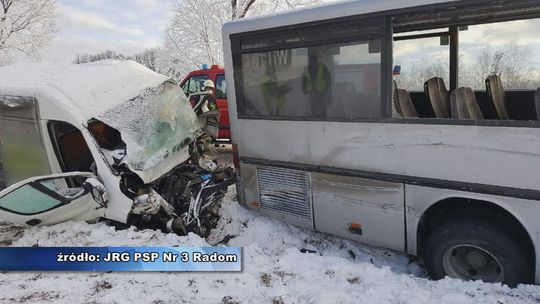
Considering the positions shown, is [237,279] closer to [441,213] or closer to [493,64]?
[441,213]

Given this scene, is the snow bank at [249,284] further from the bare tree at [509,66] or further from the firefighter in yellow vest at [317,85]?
the bare tree at [509,66]

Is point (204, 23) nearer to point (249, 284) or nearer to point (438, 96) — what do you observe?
point (438, 96)

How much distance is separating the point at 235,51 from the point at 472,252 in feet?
10.8

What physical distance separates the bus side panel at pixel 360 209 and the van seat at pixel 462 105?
1.01 m

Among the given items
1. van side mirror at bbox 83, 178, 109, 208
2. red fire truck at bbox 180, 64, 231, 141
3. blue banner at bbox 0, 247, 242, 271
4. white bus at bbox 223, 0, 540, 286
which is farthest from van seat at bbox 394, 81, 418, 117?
red fire truck at bbox 180, 64, 231, 141

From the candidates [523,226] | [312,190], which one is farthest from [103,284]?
[523,226]

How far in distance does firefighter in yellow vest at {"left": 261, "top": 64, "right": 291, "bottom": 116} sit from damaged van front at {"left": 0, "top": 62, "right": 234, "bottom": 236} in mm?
1281

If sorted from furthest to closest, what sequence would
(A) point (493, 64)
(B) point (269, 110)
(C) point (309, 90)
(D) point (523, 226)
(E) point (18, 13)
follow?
(E) point (18, 13) < (A) point (493, 64) < (B) point (269, 110) < (C) point (309, 90) < (D) point (523, 226)

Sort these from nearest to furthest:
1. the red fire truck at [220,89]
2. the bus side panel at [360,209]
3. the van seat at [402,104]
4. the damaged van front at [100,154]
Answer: the bus side panel at [360,209]
the van seat at [402,104]
the damaged van front at [100,154]
the red fire truck at [220,89]

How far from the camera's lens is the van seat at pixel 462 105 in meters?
4.02

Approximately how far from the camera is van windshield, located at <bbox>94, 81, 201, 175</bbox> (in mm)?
4520

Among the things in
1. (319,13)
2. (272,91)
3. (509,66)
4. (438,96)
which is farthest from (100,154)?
(509,66)

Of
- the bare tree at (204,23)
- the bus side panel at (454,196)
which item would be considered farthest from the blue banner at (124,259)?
the bare tree at (204,23)

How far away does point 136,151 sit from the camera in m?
4.48
